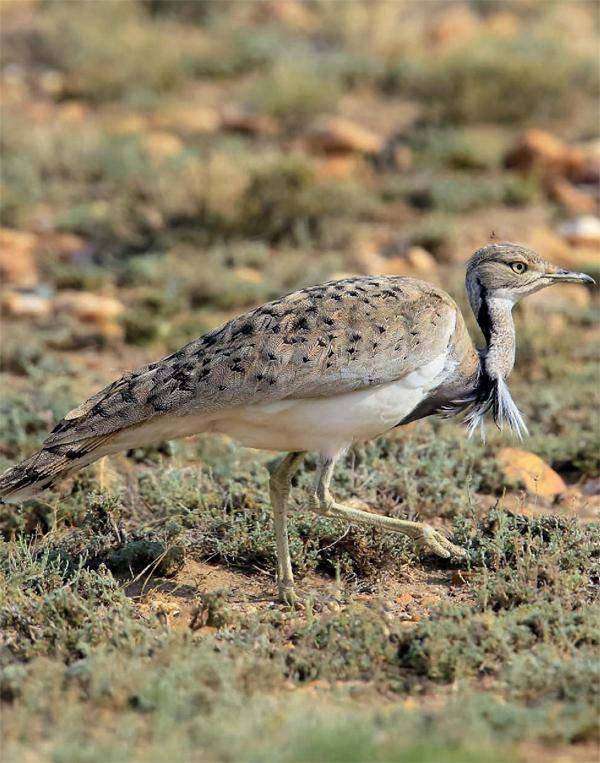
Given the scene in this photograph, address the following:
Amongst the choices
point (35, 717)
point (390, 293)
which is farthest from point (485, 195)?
point (35, 717)

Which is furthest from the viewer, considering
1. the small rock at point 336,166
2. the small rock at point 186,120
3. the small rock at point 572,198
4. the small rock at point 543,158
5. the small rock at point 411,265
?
the small rock at point 186,120

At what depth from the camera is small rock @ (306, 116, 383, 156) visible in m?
11.2

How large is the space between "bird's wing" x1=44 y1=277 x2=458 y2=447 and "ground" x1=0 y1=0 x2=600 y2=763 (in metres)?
0.67

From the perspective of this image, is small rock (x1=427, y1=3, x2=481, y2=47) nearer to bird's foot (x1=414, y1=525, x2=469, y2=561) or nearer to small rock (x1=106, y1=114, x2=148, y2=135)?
small rock (x1=106, y1=114, x2=148, y2=135)

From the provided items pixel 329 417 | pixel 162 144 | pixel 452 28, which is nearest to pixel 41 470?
pixel 329 417

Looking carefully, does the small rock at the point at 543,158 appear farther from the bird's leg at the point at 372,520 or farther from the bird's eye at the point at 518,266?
the bird's leg at the point at 372,520

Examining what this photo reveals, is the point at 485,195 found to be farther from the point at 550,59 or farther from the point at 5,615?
the point at 5,615

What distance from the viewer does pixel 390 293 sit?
4.69m

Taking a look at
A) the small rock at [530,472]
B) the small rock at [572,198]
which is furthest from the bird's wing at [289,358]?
the small rock at [572,198]

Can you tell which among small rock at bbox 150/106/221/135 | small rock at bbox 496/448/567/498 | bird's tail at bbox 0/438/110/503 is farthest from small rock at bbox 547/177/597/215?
bird's tail at bbox 0/438/110/503

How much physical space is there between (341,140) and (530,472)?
605cm

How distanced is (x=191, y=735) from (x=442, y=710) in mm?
717

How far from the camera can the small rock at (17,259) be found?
354 inches

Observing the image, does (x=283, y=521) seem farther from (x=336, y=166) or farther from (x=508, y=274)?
(x=336, y=166)
